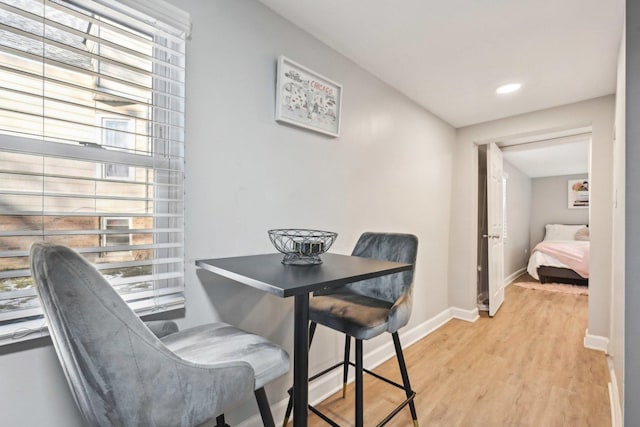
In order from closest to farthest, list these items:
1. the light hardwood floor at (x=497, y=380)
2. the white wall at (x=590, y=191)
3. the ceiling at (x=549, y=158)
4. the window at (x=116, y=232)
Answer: the window at (x=116, y=232), the light hardwood floor at (x=497, y=380), the white wall at (x=590, y=191), the ceiling at (x=549, y=158)

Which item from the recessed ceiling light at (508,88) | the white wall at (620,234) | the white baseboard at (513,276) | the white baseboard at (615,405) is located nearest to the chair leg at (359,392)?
the white wall at (620,234)

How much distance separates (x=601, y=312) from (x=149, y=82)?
12.2 ft

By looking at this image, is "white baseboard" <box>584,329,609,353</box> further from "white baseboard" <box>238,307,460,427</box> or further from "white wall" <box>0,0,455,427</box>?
"white wall" <box>0,0,455,427</box>

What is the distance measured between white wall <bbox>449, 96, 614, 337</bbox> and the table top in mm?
2524

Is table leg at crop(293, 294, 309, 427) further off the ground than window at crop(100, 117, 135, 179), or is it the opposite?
window at crop(100, 117, 135, 179)

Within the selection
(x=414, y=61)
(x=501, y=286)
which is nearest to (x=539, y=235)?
(x=501, y=286)

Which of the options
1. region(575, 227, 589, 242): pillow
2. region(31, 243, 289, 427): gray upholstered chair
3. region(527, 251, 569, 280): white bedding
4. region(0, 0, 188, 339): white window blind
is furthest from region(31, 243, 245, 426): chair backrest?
region(575, 227, 589, 242): pillow

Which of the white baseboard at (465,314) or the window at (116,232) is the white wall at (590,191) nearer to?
the white baseboard at (465,314)

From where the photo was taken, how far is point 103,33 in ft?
3.78

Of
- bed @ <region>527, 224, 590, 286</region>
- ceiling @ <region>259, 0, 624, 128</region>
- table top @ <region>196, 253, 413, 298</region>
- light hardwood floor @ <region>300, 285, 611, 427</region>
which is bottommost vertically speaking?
light hardwood floor @ <region>300, 285, 611, 427</region>

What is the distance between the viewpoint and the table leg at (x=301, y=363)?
942mm

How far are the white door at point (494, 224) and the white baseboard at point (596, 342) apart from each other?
35.5 inches

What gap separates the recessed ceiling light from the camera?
242cm

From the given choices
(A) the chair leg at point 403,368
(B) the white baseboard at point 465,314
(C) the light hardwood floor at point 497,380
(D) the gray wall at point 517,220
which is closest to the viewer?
(A) the chair leg at point 403,368
